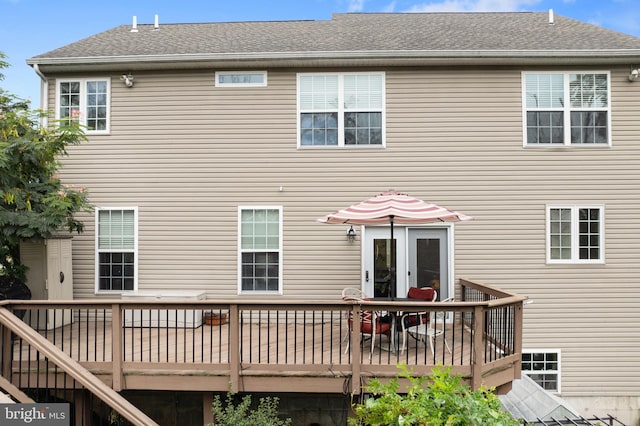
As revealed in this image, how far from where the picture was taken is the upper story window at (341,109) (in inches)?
327

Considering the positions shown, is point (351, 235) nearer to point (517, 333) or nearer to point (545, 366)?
point (517, 333)

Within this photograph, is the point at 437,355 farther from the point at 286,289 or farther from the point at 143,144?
the point at 143,144

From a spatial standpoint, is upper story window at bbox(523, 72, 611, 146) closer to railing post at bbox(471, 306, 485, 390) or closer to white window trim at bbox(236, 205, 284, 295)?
railing post at bbox(471, 306, 485, 390)

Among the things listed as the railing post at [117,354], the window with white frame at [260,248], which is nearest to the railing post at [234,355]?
the railing post at [117,354]

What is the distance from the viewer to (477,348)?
17.3 ft

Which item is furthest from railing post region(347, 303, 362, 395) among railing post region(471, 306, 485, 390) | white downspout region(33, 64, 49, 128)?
white downspout region(33, 64, 49, 128)

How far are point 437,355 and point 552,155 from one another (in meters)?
4.48

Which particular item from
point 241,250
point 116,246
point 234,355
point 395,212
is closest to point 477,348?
point 395,212

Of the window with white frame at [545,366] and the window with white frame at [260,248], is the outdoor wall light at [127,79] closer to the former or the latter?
the window with white frame at [260,248]

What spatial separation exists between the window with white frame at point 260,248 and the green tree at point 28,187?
8.71 ft

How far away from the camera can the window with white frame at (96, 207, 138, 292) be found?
8.37 m

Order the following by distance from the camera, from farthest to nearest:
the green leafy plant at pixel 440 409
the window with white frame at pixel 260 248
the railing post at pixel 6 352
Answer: the window with white frame at pixel 260 248 → the railing post at pixel 6 352 → the green leafy plant at pixel 440 409

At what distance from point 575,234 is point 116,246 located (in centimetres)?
816

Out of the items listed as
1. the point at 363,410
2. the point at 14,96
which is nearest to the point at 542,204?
the point at 363,410
